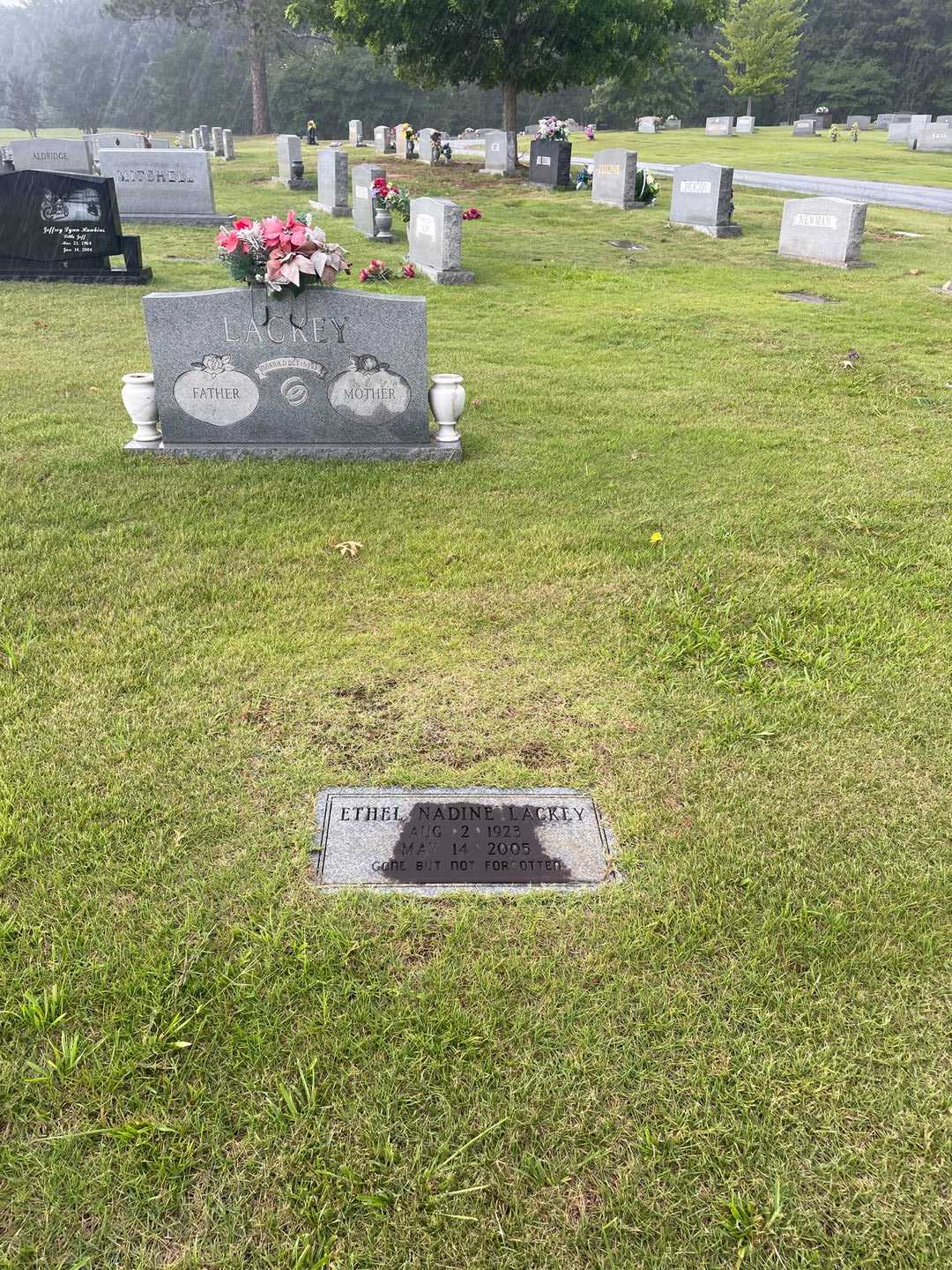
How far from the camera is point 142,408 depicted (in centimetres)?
616

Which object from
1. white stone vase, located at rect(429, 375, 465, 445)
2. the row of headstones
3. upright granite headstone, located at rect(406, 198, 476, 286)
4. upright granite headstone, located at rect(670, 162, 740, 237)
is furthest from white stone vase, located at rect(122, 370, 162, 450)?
the row of headstones

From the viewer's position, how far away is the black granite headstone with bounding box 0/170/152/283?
11.9m

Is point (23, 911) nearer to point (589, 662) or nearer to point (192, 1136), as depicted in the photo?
point (192, 1136)

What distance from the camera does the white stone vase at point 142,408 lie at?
609 cm

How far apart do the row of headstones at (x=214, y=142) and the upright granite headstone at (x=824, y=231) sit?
24.3m

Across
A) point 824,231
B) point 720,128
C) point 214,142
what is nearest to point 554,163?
point 824,231

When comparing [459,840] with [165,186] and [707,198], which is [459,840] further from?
[165,186]

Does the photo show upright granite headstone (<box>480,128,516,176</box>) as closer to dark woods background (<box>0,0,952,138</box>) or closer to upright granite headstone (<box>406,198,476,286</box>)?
upright granite headstone (<box>406,198,476,286</box>)

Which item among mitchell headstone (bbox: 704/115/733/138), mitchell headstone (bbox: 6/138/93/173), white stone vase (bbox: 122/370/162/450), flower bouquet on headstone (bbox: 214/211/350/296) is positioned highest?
mitchell headstone (bbox: 704/115/733/138)

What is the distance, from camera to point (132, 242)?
12.3 metres

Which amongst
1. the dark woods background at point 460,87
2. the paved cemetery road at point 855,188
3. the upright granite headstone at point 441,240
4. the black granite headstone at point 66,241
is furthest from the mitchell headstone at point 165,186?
the dark woods background at point 460,87

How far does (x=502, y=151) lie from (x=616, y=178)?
6.88 m

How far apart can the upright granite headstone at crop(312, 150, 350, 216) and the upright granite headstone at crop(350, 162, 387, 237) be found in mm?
1682

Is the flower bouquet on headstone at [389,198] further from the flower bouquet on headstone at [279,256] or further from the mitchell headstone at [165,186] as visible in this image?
the flower bouquet on headstone at [279,256]
